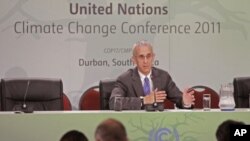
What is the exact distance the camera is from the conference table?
399cm

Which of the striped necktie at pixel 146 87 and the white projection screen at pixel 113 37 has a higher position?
the white projection screen at pixel 113 37

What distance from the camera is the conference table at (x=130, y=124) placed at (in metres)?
3.99

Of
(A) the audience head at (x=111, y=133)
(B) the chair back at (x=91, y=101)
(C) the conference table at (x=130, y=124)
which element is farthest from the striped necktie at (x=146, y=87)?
(A) the audience head at (x=111, y=133)

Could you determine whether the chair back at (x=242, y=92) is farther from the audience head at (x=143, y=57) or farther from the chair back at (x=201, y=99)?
the audience head at (x=143, y=57)

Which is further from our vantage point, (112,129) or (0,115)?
(0,115)

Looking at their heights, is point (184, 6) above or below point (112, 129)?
above

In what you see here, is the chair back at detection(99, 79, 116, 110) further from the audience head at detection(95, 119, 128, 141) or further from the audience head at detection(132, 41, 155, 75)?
the audience head at detection(95, 119, 128, 141)

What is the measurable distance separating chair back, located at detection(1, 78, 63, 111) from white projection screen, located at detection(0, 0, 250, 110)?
1.76 meters

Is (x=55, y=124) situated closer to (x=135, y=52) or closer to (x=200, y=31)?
(x=135, y=52)

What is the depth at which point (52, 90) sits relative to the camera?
4859mm

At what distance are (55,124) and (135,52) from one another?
167 centimetres

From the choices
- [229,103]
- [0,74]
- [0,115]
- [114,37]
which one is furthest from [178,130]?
[0,74]

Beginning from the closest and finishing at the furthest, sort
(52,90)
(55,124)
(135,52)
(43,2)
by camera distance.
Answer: (55,124) → (52,90) → (135,52) → (43,2)

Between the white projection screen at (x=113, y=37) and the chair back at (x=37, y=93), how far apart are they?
1.76 meters
